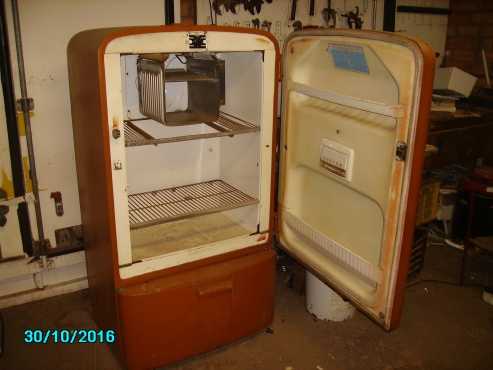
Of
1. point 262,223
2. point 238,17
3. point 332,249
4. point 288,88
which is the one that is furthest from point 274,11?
point 332,249

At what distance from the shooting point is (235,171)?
235cm

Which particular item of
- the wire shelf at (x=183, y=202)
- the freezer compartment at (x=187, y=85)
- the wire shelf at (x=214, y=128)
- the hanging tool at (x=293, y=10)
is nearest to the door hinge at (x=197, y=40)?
the freezer compartment at (x=187, y=85)

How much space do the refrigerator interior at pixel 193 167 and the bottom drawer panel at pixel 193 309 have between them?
0.16 metres

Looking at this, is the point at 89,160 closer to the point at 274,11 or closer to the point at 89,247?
the point at 89,247

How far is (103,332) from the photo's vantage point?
88.7 inches

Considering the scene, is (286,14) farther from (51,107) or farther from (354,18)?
(51,107)

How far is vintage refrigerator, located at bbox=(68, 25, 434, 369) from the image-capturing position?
1.58 m

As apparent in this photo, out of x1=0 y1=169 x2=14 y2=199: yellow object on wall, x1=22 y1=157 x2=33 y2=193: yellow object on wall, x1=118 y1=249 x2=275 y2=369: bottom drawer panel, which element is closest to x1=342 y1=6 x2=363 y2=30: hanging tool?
x1=118 y1=249 x2=275 y2=369: bottom drawer panel

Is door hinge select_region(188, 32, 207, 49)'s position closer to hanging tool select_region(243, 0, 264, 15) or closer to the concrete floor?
hanging tool select_region(243, 0, 264, 15)

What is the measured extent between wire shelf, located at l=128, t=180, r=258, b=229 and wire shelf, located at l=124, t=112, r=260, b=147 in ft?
1.08

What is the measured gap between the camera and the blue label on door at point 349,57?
5.35 ft

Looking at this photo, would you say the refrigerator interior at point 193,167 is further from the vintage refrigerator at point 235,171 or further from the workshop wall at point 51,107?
the workshop wall at point 51,107

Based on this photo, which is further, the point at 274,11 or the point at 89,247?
the point at 274,11

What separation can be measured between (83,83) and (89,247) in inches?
31.1
